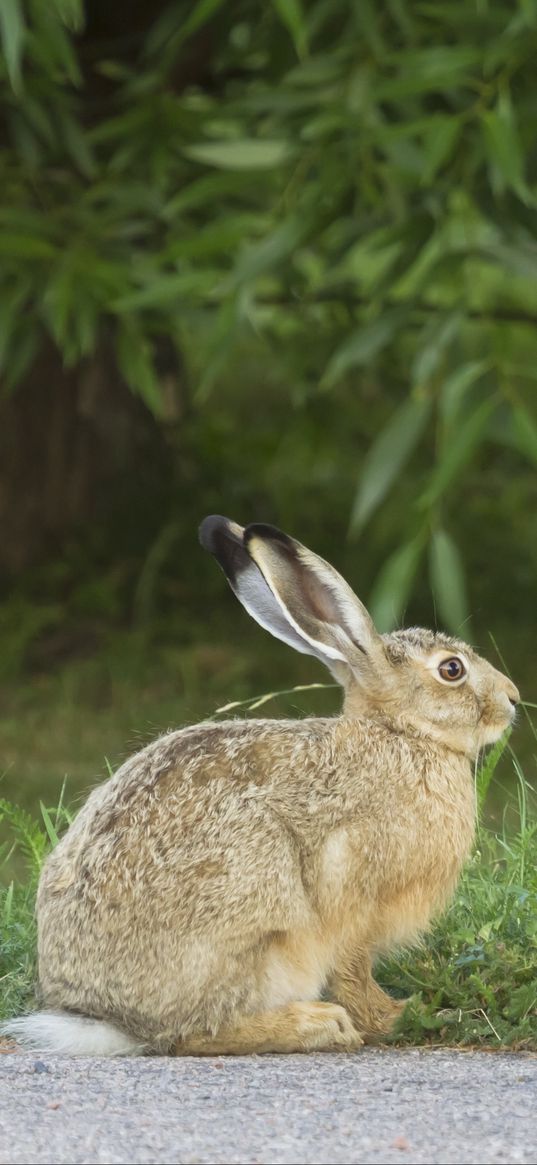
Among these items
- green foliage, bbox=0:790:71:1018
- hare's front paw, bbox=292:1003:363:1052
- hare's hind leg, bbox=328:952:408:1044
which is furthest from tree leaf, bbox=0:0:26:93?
hare's front paw, bbox=292:1003:363:1052

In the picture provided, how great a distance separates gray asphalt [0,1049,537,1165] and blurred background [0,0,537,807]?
2.10 m

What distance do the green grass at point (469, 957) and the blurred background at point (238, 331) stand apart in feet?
3.57

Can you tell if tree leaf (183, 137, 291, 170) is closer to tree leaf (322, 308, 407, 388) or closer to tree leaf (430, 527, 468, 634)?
tree leaf (322, 308, 407, 388)

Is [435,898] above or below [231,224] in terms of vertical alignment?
below

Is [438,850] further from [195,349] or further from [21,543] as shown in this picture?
[195,349]

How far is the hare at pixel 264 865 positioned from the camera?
4656 millimetres

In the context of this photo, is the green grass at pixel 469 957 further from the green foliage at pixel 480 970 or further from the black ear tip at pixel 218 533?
the black ear tip at pixel 218 533

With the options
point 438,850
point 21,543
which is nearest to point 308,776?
point 438,850

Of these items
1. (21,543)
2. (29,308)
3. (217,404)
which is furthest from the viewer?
(217,404)

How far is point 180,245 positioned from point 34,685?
9.83ft

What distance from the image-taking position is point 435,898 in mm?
4934

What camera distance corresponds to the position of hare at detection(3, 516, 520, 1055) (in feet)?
15.3

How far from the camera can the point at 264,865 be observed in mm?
4664

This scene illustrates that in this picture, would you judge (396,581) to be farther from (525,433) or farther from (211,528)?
(211,528)
